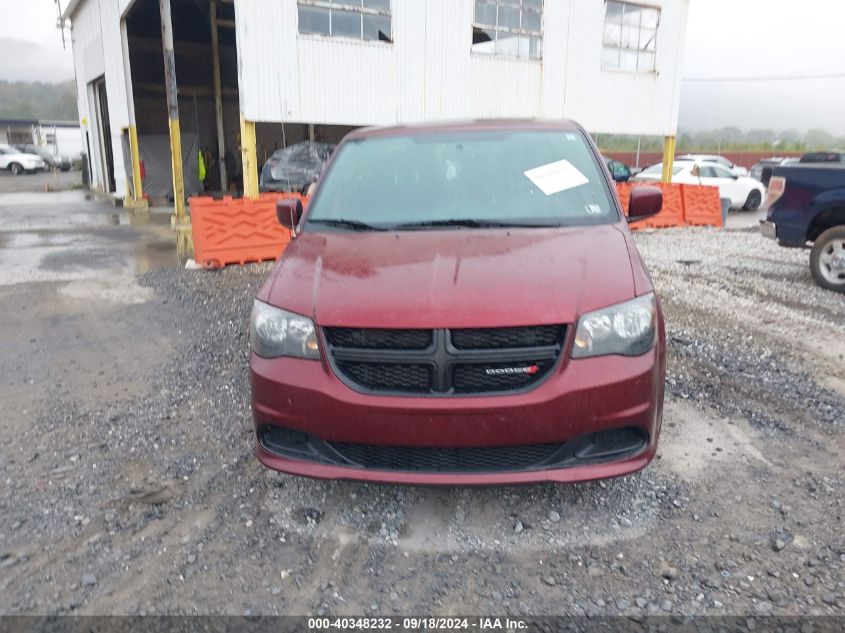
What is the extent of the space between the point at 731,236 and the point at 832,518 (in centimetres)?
1074

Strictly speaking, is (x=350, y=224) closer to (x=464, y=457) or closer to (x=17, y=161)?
(x=464, y=457)

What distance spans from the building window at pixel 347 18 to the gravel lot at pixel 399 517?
9.95 meters

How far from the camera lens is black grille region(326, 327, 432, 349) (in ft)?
8.49

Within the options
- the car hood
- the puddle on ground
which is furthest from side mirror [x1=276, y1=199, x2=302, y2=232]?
the puddle on ground

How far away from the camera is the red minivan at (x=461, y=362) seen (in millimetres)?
2564

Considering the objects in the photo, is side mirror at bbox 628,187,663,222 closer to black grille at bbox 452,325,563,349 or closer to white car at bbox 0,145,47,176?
black grille at bbox 452,325,563,349

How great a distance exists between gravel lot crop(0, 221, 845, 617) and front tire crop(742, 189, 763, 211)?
1607 centimetres

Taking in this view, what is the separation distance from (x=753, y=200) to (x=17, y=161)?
41.6 metres

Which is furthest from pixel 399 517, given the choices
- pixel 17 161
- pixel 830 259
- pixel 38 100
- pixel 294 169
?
pixel 38 100

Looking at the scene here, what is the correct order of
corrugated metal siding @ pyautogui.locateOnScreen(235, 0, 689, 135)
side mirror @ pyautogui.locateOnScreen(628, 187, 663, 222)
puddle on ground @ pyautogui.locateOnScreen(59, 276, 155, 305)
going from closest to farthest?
1. side mirror @ pyautogui.locateOnScreen(628, 187, 663, 222)
2. puddle on ground @ pyautogui.locateOnScreen(59, 276, 155, 305)
3. corrugated metal siding @ pyautogui.locateOnScreen(235, 0, 689, 135)

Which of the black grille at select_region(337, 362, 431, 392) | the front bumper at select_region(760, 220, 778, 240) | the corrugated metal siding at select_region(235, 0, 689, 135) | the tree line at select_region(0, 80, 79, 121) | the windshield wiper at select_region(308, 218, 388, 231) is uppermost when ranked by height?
the tree line at select_region(0, 80, 79, 121)

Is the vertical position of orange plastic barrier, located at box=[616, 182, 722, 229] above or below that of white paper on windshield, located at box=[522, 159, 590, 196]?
below

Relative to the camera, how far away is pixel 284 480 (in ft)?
11.1

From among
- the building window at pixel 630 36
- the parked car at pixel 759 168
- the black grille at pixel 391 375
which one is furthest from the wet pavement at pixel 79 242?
the parked car at pixel 759 168
